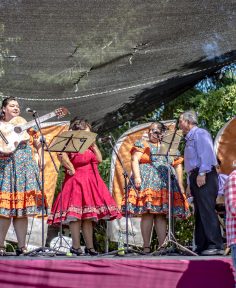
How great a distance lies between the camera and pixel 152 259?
578 centimetres

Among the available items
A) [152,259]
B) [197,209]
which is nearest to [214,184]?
[197,209]

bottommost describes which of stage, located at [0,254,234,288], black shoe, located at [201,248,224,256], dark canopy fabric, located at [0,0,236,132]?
stage, located at [0,254,234,288]

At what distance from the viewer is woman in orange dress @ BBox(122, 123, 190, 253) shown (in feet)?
25.7

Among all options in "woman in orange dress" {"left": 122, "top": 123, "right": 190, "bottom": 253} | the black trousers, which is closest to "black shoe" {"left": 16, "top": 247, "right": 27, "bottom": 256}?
"woman in orange dress" {"left": 122, "top": 123, "right": 190, "bottom": 253}

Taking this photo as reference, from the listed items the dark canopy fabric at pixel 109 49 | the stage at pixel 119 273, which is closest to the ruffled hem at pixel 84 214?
the dark canopy fabric at pixel 109 49

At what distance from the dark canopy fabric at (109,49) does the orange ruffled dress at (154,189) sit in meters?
0.64

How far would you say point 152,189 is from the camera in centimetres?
A: 791

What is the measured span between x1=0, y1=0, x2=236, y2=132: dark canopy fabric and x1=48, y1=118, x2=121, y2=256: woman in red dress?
1.75ft

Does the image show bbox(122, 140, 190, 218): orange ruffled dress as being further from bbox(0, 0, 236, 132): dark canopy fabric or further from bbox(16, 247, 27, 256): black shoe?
bbox(16, 247, 27, 256): black shoe

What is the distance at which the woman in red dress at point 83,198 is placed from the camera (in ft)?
24.9

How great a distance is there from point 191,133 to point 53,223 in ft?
5.78

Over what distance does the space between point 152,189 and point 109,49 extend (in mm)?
1525

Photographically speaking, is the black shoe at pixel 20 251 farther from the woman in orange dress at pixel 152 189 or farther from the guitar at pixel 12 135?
the woman in orange dress at pixel 152 189

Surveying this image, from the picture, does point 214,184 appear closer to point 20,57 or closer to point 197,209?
point 197,209
